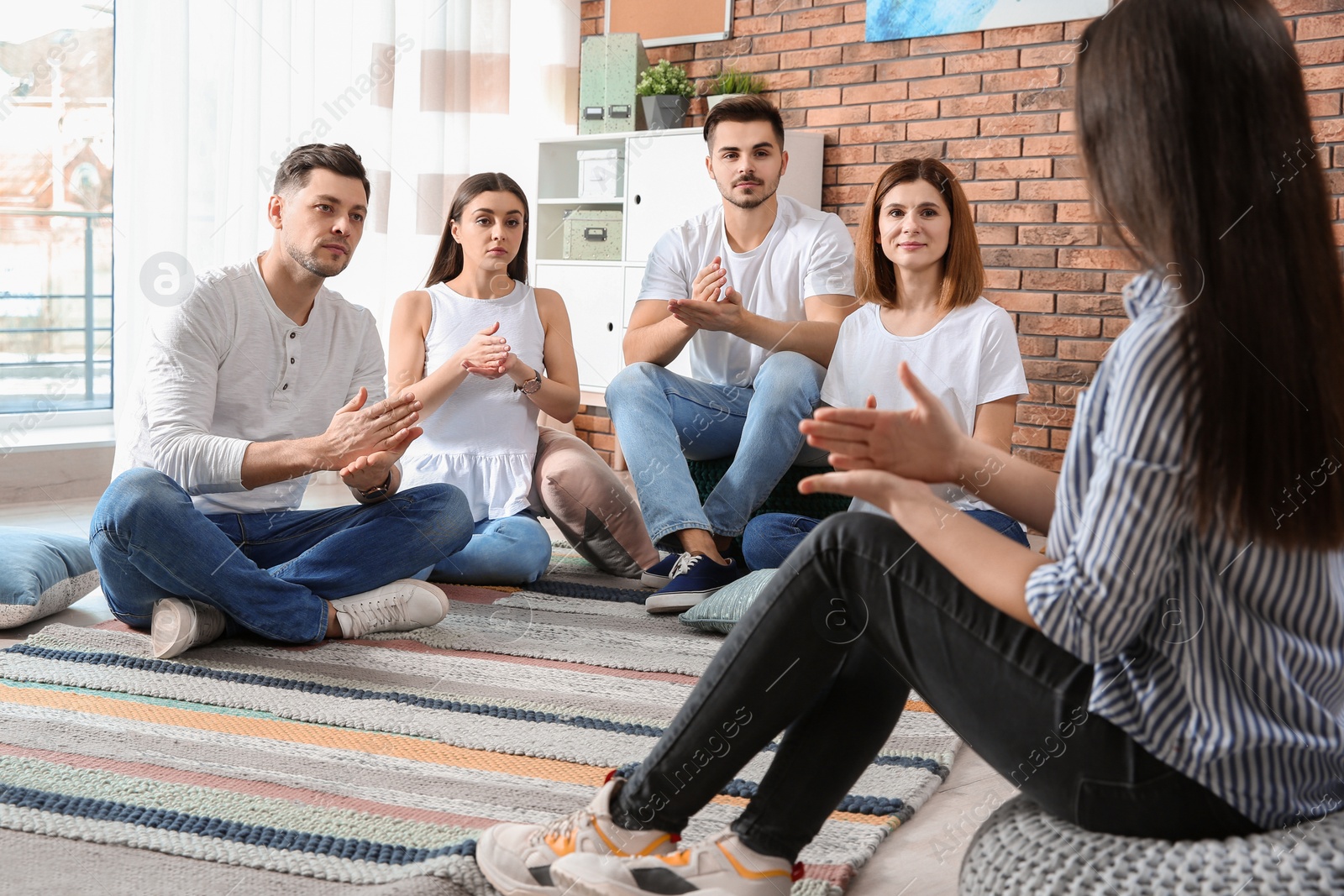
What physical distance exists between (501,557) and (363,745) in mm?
968

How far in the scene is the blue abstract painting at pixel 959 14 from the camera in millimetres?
3592

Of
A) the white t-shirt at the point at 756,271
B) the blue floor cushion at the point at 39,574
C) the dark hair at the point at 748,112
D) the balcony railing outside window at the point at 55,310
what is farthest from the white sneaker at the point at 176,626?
the balcony railing outside window at the point at 55,310

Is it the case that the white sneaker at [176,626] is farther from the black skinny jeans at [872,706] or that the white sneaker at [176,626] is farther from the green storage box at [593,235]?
the green storage box at [593,235]

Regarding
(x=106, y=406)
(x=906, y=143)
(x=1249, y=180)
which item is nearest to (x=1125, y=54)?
(x=1249, y=180)

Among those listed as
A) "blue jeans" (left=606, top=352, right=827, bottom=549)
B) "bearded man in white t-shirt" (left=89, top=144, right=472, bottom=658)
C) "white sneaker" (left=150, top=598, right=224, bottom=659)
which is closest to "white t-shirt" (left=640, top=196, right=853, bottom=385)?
"blue jeans" (left=606, top=352, right=827, bottom=549)

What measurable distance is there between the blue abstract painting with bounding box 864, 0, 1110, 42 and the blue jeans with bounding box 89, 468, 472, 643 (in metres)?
2.50

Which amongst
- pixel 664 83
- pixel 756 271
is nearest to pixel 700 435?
pixel 756 271

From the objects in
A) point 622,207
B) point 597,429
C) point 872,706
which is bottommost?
point 597,429

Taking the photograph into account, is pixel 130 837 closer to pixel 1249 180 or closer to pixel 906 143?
pixel 1249 180

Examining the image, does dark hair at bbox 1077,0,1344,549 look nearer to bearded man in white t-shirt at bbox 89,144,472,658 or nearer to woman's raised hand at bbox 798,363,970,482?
woman's raised hand at bbox 798,363,970,482

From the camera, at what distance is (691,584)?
7.75ft

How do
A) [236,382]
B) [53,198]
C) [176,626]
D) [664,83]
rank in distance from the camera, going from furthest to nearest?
[664,83], [53,198], [236,382], [176,626]

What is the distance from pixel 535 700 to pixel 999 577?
1102mm

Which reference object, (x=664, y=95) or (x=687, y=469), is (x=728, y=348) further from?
(x=664, y=95)
